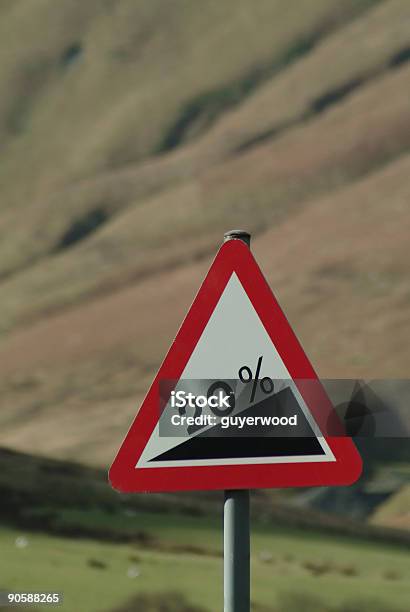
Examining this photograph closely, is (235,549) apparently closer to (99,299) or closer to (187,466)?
(187,466)

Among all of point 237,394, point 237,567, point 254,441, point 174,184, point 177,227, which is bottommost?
point 237,567

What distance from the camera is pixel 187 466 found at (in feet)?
12.6

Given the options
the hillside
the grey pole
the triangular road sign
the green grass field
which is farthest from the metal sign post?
the hillside

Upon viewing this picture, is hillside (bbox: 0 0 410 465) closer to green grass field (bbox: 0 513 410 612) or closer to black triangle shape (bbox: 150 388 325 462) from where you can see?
green grass field (bbox: 0 513 410 612)

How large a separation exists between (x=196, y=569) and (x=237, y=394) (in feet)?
15.3

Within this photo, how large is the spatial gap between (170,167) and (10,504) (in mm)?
64749

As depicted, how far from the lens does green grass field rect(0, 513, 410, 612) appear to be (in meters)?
7.68

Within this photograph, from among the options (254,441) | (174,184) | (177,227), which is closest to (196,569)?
(254,441)

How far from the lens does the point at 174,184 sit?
71250 millimetres

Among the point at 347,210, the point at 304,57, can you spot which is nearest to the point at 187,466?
the point at 347,210

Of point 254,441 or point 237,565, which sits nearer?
point 237,565

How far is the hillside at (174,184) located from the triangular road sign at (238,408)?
1434 inches

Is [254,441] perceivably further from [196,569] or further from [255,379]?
[196,569]

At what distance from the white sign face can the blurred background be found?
14.6 ft
